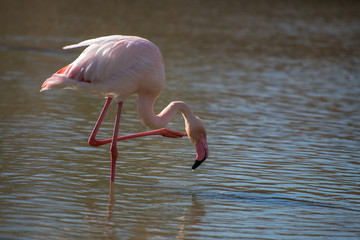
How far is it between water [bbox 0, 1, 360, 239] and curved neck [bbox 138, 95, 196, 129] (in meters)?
0.57

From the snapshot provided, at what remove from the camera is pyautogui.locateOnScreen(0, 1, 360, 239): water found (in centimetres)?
566

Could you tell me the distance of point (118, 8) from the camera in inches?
990

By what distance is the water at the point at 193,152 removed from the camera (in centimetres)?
566

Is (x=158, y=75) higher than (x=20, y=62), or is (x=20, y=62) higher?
(x=158, y=75)

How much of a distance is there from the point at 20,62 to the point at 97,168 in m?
6.72

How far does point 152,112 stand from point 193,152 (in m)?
1.44

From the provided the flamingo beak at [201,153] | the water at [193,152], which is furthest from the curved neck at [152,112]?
the water at [193,152]

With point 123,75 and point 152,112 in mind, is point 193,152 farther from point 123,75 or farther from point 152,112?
point 123,75

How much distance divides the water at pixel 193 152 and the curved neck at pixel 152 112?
1.87ft

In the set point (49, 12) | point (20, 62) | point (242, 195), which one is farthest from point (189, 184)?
point (49, 12)

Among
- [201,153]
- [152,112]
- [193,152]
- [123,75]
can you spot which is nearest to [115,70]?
[123,75]

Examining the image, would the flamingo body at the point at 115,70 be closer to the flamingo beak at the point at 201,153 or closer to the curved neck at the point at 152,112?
the curved neck at the point at 152,112

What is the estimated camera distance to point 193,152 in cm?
823

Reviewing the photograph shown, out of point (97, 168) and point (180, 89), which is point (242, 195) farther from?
point (180, 89)
